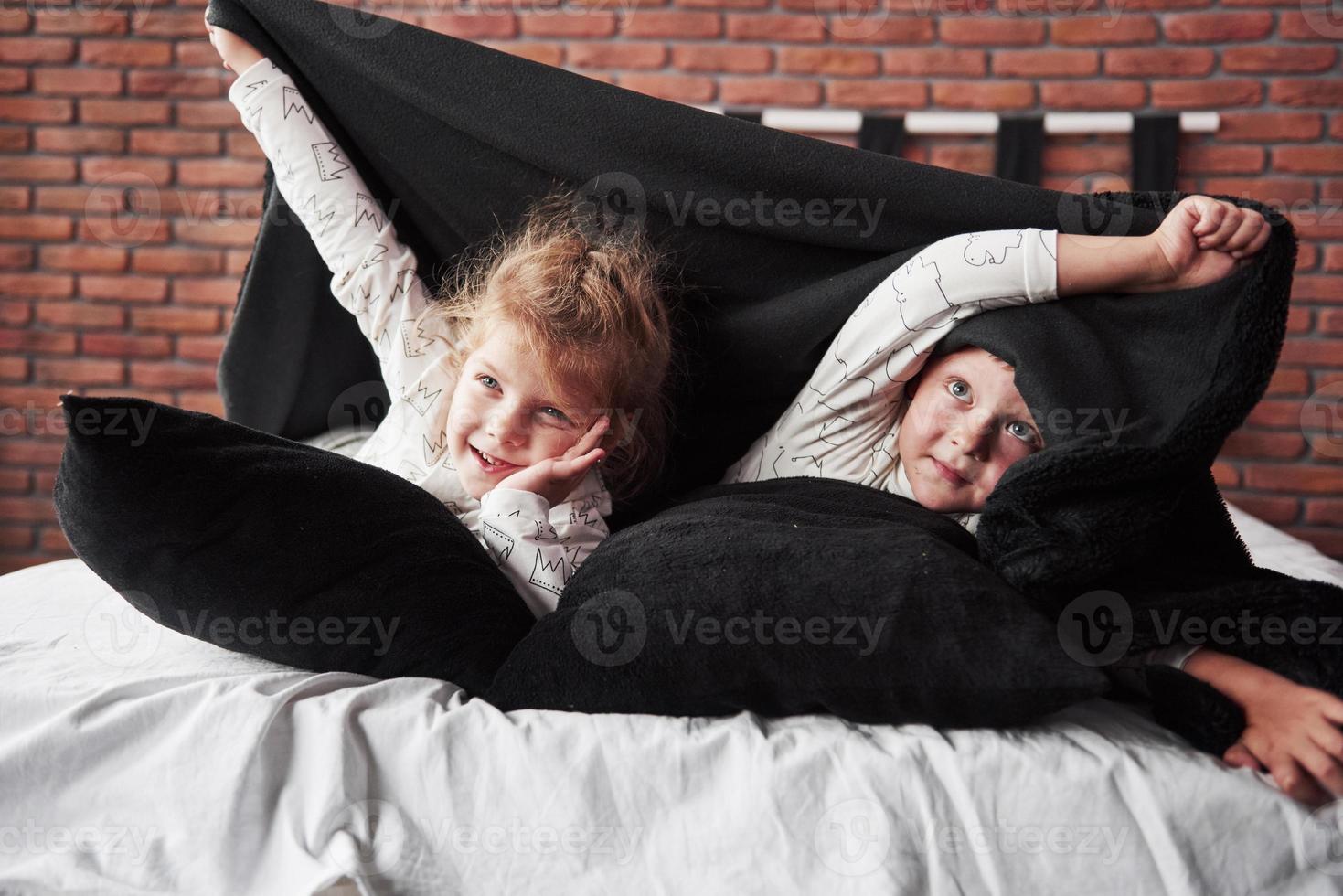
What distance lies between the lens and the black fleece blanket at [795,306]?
2.31 feet

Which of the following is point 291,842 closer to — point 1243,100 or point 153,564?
Result: point 153,564

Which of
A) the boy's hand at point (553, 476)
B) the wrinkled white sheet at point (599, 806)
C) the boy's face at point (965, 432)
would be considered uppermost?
the boy's face at point (965, 432)

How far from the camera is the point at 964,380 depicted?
3.05 feet

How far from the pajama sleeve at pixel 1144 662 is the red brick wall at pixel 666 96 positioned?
6.77 ft

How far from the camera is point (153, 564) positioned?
0.70 m

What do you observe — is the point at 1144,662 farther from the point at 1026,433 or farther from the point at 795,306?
the point at 795,306

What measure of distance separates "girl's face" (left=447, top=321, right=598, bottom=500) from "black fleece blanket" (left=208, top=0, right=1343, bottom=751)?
140mm

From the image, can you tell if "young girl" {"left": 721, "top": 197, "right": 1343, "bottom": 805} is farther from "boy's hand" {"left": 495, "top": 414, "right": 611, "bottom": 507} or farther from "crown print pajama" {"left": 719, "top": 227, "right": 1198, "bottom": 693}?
"boy's hand" {"left": 495, "top": 414, "right": 611, "bottom": 507}

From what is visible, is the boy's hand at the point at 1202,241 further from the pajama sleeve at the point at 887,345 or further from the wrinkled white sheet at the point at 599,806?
the wrinkled white sheet at the point at 599,806

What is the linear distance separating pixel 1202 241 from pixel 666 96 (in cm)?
192

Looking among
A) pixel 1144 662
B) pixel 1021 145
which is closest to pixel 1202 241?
pixel 1144 662

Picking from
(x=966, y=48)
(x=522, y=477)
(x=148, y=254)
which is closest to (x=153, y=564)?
(x=522, y=477)

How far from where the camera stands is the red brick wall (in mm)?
2492

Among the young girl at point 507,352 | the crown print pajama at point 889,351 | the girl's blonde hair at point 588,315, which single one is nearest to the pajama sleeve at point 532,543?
the young girl at point 507,352
